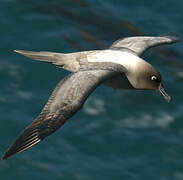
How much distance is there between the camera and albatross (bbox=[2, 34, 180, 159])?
14758 mm

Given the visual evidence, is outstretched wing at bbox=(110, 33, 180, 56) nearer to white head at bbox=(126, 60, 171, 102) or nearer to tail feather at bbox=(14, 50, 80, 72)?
white head at bbox=(126, 60, 171, 102)

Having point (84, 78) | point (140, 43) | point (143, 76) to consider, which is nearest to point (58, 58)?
point (84, 78)

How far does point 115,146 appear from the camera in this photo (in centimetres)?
2845

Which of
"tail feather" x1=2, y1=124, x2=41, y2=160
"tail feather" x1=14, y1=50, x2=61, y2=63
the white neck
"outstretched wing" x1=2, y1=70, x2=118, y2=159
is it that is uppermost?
the white neck

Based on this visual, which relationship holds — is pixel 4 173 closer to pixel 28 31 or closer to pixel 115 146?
pixel 115 146

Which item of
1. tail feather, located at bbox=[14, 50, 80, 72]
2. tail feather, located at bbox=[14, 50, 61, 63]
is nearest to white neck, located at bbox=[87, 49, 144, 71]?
tail feather, located at bbox=[14, 50, 80, 72]

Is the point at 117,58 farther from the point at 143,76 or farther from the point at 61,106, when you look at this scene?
the point at 61,106

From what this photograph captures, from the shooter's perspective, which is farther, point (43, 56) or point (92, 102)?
point (92, 102)

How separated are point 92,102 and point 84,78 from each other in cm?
1354

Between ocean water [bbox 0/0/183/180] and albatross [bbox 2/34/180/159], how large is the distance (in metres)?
9.64

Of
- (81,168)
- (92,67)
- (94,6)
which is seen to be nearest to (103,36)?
(94,6)

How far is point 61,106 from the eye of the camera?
599 inches

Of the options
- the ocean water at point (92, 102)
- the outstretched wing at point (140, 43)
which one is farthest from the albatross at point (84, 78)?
the ocean water at point (92, 102)

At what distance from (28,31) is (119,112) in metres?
5.51
